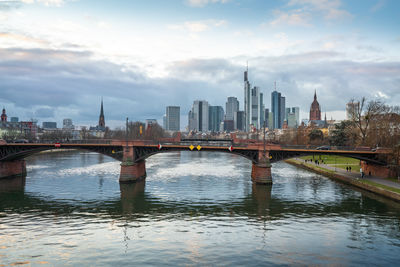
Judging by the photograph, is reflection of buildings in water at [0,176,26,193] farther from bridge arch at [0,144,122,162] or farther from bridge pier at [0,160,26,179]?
bridge arch at [0,144,122,162]

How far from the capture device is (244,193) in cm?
5878

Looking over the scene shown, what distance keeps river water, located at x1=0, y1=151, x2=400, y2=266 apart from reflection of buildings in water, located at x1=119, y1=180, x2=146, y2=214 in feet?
0.50

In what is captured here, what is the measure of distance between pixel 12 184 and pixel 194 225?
4780cm

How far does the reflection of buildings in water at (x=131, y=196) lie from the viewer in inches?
1912

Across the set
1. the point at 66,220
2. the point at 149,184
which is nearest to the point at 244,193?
the point at 149,184

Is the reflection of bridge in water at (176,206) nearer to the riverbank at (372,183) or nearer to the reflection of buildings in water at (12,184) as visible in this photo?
the riverbank at (372,183)

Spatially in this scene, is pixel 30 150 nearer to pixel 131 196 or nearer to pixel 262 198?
pixel 131 196

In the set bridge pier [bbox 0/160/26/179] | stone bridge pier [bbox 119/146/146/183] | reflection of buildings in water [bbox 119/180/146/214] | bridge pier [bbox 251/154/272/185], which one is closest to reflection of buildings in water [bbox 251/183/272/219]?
bridge pier [bbox 251/154/272/185]

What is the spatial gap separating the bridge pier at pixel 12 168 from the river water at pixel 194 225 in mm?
10280

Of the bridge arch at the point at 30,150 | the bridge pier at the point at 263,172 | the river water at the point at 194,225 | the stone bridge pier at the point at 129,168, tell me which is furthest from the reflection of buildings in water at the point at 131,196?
the bridge pier at the point at 263,172

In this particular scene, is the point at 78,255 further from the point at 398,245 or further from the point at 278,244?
the point at 398,245

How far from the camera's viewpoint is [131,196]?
56188 mm

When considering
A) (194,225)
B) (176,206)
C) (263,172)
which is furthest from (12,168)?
(194,225)

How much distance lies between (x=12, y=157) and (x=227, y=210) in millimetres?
55345
